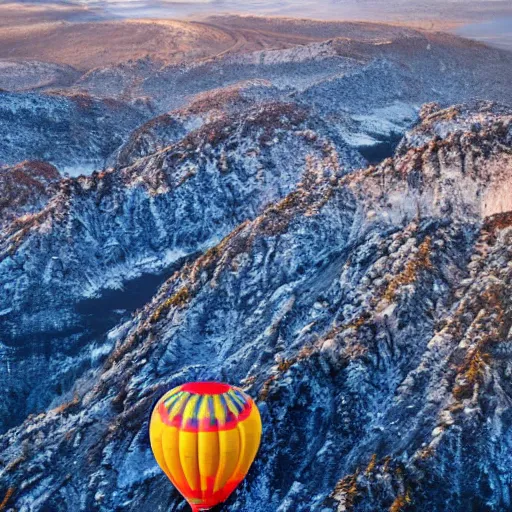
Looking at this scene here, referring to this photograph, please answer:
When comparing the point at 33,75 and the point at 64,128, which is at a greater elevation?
A: the point at 64,128

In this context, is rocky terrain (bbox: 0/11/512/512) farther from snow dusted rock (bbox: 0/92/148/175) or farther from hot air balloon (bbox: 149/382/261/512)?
snow dusted rock (bbox: 0/92/148/175)

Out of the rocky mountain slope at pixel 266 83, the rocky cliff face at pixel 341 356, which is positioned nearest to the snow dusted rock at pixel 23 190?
the rocky mountain slope at pixel 266 83

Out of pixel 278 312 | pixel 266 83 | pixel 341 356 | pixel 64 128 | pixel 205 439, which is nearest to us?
pixel 205 439

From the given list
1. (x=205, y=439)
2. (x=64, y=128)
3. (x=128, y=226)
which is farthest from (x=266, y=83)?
(x=205, y=439)

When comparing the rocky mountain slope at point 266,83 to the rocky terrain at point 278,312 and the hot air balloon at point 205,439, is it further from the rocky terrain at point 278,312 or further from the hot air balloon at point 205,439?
the hot air balloon at point 205,439

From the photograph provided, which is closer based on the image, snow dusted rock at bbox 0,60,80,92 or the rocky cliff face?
the rocky cliff face

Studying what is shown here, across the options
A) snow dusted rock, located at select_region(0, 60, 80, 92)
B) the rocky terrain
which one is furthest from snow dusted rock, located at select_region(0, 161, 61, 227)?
snow dusted rock, located at select_region(0, 60, 80, 92)

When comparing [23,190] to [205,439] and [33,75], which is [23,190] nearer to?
[205,439]
